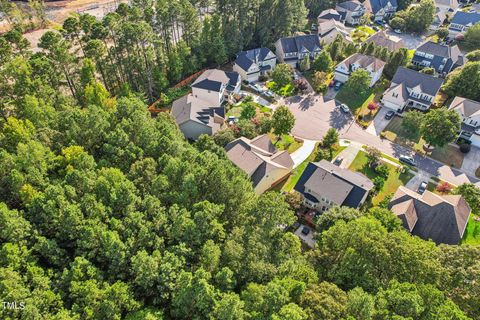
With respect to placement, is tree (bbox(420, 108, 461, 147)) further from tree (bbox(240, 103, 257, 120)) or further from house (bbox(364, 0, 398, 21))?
house (bbox(364, 0, 398, 21))

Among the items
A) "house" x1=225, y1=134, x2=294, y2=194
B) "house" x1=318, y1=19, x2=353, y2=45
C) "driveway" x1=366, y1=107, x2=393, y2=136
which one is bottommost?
"driveway" x1=366, y1=107, x2=393, y2=136

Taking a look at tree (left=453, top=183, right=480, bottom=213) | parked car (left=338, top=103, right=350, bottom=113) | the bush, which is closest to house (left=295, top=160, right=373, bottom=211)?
tree (left=453, top=183, right=480, bottom=213)

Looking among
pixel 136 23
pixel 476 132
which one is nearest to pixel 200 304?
pixel 136 23

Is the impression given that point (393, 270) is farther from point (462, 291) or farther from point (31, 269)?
point (31, 269)

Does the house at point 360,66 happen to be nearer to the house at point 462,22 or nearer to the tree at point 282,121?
the tree at point 282,121

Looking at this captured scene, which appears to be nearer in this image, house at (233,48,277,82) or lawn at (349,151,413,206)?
lawn at (349,151,413,206)

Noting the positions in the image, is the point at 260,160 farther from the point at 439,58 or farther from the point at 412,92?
the point at 439,58
